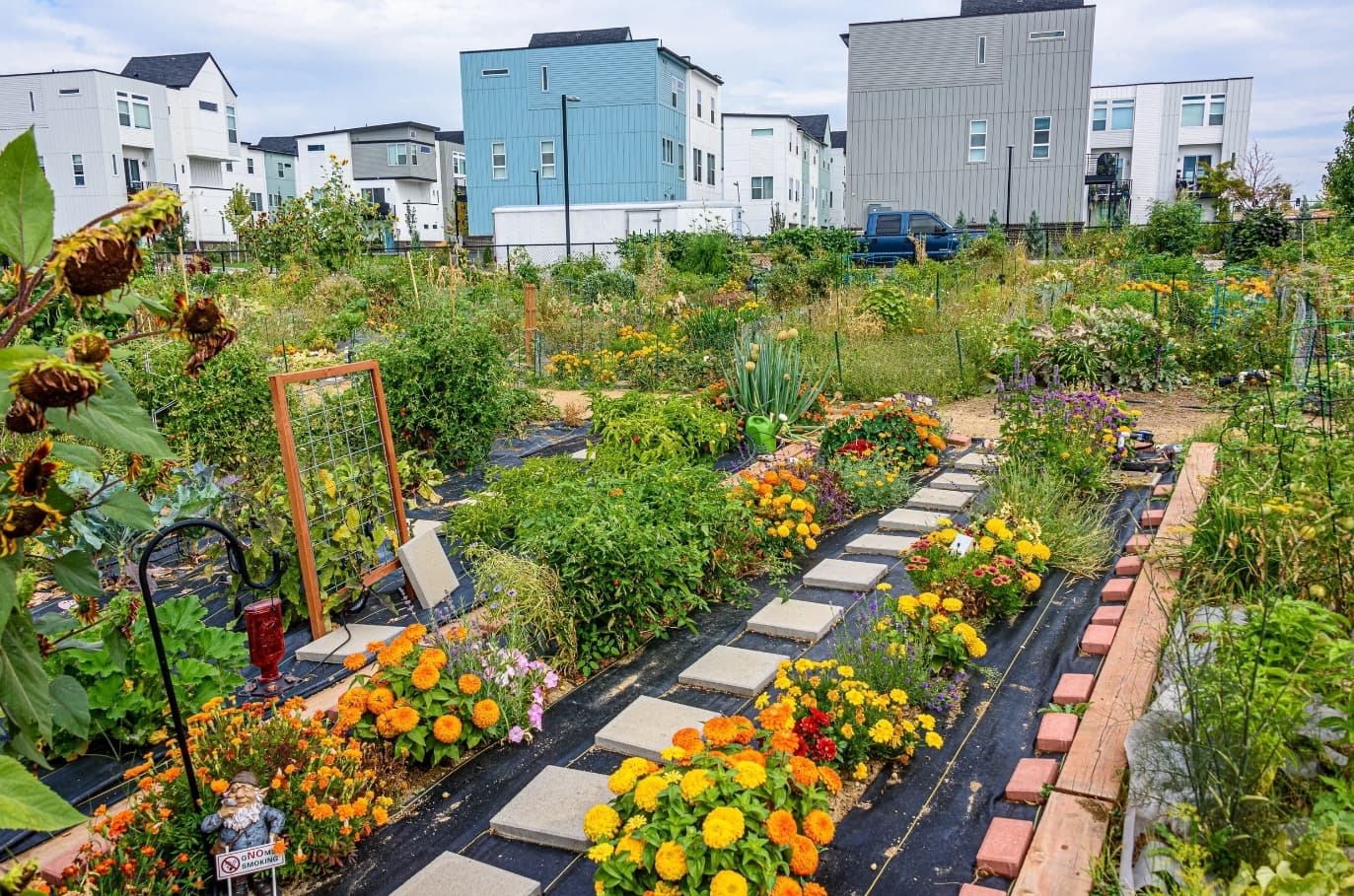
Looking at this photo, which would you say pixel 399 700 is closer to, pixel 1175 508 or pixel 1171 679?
pixel 1171 679

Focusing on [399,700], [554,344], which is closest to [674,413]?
[399,700]

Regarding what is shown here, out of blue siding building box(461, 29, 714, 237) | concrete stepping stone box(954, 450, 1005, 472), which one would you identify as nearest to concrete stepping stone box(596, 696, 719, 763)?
concrete stepping stone box(954, 450, 1005, 472)

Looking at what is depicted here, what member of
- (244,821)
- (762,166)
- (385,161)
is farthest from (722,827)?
(385,161)

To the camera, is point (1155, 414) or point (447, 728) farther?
point (1155, 414)

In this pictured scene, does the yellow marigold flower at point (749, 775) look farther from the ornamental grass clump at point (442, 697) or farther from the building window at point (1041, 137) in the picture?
the building window at point (1041, 137)

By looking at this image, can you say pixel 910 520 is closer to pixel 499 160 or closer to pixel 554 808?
pixel 554 808

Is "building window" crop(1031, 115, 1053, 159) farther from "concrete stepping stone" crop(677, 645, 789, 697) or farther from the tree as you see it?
"concrete stepping stone" crop(677, 645, 789, 697)

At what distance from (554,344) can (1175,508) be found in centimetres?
827

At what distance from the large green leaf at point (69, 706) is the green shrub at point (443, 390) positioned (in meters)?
5.32

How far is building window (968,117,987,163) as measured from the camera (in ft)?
94.0

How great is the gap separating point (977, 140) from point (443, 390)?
26428 millimetres

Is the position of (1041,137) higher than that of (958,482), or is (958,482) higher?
(1041,137)

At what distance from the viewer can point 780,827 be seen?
2.21 m

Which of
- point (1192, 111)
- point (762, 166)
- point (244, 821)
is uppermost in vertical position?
point (1192, 111)
